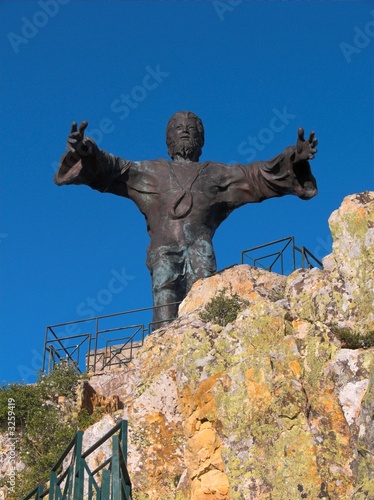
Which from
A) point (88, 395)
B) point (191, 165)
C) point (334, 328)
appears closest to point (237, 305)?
point (334, 328)

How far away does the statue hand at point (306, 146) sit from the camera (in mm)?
16266

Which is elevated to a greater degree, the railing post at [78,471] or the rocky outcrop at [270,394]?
the rocky outcrop at [270,394]

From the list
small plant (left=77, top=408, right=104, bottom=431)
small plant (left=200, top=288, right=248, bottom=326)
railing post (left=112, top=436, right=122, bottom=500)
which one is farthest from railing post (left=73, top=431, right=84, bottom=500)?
small plant (left=77, top=408, right=104, bottom=431)

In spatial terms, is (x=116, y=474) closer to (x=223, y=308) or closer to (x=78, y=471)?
(x=78, y=471)

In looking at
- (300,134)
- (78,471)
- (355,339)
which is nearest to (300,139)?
(300,134)

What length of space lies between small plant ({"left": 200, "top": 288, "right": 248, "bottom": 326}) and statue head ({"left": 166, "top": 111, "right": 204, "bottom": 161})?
3815mm

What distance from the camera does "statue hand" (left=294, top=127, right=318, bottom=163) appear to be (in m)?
16.3

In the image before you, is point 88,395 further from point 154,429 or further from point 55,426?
point 154,429

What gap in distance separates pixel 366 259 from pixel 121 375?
416 centimetres

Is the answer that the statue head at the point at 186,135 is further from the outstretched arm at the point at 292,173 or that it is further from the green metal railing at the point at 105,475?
the green metal railing at the point at 105,475

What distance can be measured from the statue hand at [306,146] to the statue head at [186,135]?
90.0 inches

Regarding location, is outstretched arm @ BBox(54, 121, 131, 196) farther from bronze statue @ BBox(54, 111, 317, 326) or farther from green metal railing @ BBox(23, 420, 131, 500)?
green metal railing @ BBox(23, 420, 131, 500)

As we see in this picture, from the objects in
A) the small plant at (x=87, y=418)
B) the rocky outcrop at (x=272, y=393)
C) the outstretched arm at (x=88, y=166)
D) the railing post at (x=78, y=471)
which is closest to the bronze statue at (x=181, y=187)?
the outstretched arm at (x=88, y=166)

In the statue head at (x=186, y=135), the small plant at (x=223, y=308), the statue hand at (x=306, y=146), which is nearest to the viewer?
the small plant at (x=223, y=308)
